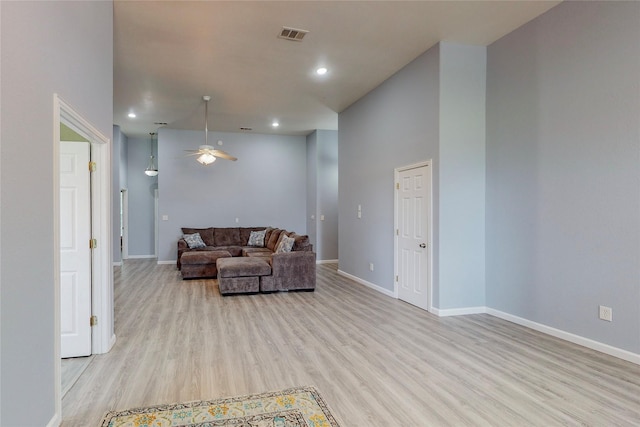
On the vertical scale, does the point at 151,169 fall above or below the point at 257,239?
above

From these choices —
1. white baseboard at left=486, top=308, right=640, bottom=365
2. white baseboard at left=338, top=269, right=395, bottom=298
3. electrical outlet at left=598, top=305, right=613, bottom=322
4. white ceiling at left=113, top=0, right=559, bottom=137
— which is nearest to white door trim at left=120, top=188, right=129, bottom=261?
white ceiling at left=113, top=0, right=559, bottom=137

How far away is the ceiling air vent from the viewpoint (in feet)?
13.8

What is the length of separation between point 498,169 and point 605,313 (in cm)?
190

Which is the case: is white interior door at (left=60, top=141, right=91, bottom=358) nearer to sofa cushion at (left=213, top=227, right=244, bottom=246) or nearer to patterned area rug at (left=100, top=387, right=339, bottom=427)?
patterned area rug at (left=100, top=387, right=339, bottom=427)

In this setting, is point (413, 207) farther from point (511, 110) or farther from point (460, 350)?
point (460, 350)

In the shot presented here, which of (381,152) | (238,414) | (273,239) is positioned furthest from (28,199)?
(273,239)

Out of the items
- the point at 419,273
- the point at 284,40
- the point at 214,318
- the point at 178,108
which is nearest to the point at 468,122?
the point at 419,273

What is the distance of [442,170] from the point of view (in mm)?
4512

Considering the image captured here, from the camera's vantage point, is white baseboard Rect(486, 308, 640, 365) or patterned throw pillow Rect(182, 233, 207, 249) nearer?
white baseboard Rect(486, 308, 640, 365)

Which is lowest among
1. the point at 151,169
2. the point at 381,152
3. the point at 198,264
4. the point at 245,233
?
the point at 198,264

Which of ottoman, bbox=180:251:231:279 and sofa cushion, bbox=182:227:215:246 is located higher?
sofa cushion, bbox=182:227:215:246

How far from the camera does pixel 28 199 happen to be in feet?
6.12

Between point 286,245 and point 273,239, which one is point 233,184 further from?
point 286,245

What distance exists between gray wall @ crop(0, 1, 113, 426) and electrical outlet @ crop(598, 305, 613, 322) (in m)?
4.31
